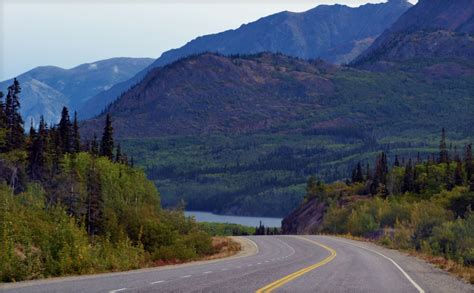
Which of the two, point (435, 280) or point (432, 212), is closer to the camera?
point (435, 280)

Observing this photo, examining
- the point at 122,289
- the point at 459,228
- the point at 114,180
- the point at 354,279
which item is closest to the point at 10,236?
the point at 122,289

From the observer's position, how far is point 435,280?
92.4 ft

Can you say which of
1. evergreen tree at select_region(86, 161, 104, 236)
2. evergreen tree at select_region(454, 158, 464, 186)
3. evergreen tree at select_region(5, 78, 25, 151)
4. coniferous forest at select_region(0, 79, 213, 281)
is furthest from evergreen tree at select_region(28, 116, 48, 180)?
evergreen tree at select_region(454, 158, 464, 186)

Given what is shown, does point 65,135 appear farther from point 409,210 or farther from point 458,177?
point 458,177

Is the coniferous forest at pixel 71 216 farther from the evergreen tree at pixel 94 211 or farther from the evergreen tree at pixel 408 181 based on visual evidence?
the evergreen tree at pixel 408 181

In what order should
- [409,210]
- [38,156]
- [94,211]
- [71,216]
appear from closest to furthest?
[71,216] < [94,211] < [38,156] < [409,210]

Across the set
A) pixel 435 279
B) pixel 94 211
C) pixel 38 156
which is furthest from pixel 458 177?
pixel 435 279

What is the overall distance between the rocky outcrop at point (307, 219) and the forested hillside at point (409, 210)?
19 cm

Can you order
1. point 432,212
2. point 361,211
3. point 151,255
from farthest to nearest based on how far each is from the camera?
point 361,211 → point 432,212 → point 151,255

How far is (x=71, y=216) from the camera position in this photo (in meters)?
38.8

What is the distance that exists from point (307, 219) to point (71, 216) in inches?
3243

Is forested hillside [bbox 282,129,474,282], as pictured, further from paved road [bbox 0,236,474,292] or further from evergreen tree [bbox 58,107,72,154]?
evergreen tree [bbox 58,107,72,154]

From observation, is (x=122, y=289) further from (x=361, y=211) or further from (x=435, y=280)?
(x=361, y=211)

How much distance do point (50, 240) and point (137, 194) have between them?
43576 millimetres
